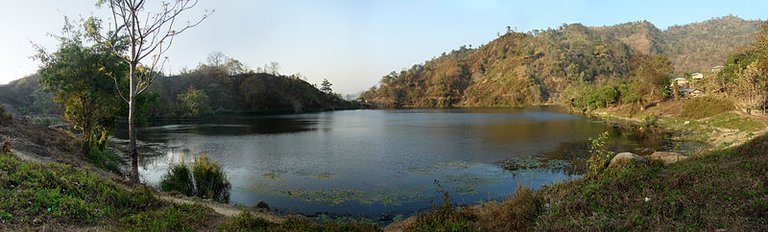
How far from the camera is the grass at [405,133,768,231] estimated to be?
8030mm

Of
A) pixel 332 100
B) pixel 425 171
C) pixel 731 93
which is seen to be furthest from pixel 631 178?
pixel 332 100

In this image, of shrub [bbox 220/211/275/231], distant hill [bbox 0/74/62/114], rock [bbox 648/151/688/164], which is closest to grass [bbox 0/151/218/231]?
shrub [bbox 220/211/275/231]

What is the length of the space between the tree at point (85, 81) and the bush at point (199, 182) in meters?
8.90

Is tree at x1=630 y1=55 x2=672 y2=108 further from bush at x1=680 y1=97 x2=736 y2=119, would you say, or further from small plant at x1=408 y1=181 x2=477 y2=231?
small plant at x1=408 y1=181 x2=477 y2=231

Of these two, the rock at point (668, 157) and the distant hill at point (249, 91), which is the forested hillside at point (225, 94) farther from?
the rock at point (668, 157)

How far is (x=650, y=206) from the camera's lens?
9.15m

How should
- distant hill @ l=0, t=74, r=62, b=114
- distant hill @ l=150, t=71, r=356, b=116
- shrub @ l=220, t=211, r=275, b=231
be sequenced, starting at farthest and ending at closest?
distant hill @ l=150, t=71, r=356, b=116, distant hill @ l=0, t=74, r=62, b=114, shrub @ l=220, t=211, r=275, b=231

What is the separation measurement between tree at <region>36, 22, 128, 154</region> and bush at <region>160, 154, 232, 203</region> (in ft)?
29.2

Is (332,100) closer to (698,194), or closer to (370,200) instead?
(370,200)

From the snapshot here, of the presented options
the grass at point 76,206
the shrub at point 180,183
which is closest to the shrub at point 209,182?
the shrub at point 180,183

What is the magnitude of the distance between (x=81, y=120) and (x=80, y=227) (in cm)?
2090

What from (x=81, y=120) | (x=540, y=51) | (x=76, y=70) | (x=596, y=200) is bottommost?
(x=596, y=200)

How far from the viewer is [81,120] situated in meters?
25.4

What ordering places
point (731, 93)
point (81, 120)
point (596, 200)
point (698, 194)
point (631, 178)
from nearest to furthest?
point (698, 194) → point (596, 200) → point (631, 178) → point (81, 120) → point (731, 93)
